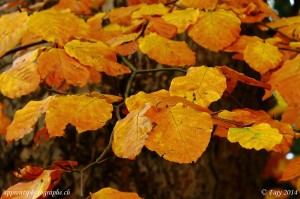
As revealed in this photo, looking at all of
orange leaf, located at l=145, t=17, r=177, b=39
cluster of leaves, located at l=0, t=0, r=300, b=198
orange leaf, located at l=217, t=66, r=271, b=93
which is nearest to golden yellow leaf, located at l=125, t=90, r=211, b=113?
cluster of leaves, located at l=0, t=0, r=300, b=198

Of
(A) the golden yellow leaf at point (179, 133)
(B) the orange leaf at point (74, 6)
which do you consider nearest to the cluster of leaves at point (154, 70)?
(A) the golden yellow leaf at point (179, 133)

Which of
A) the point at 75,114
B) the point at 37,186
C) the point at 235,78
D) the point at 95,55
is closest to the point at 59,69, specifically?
the point at 95,55

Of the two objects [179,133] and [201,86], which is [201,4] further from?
[179,133]

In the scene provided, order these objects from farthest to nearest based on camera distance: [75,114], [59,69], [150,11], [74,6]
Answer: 1. [74,6]
2. [150,11]
3. [59,69]
4. [75,114]

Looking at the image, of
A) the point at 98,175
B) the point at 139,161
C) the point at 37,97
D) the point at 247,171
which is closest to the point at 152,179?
the point at 139,161

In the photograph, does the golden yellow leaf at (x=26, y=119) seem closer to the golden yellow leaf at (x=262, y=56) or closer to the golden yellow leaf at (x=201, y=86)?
the golden yellow leaf at (x=201, y=86)

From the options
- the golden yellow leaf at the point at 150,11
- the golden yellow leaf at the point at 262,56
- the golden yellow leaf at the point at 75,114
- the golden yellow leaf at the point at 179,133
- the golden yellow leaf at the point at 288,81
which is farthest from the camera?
the golden yellow leaf at the point at 150,11
